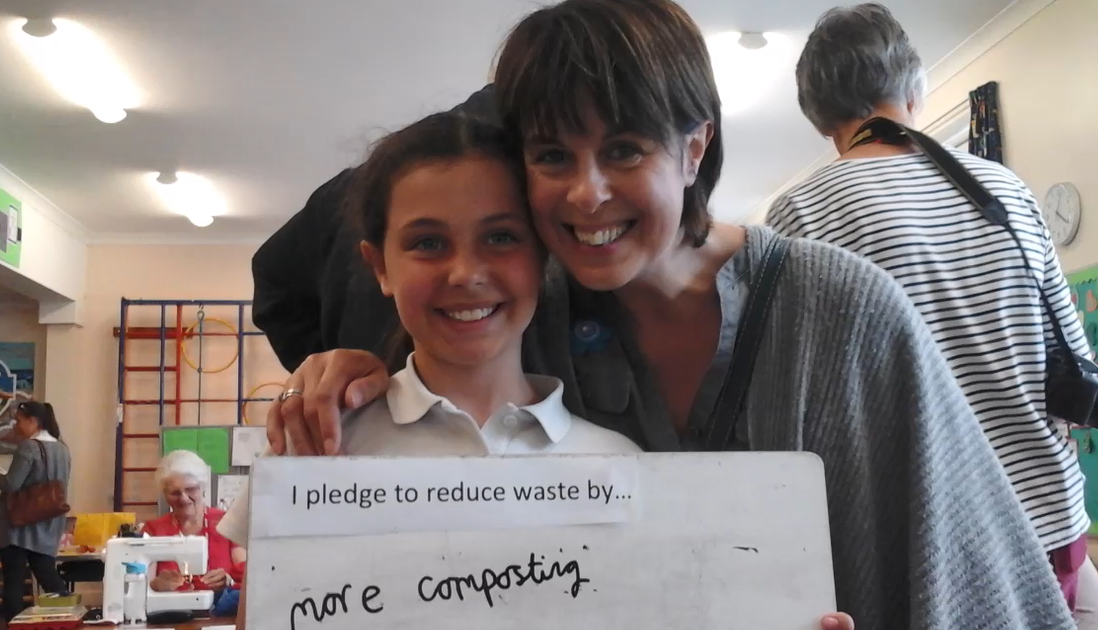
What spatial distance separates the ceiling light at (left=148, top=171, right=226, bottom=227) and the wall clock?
4.51 metres

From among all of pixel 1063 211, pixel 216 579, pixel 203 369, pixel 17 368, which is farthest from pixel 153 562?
pixel 17 368

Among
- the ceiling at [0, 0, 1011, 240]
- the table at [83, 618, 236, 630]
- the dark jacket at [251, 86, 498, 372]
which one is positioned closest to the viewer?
the dark jacket at [251, 86, 498, 372]

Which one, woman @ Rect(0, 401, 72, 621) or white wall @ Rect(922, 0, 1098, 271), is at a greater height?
white wall @ Rect(922, 0, 1098, 271)

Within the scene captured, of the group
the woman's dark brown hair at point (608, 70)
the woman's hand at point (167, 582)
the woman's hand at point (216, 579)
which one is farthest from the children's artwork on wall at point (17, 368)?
the woman's dark brown hair at point (608, 70)

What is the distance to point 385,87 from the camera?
13.7ft

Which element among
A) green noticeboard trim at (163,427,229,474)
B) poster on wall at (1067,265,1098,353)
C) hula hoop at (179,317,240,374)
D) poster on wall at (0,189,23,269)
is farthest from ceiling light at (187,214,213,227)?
poster on wall at (1067,265,1098,353)

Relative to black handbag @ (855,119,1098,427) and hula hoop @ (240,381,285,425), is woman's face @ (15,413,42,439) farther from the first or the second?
black handbag @ (855,119,1098,427)

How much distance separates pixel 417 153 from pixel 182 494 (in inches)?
127

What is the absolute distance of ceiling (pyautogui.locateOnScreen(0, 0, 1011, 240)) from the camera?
11.3 feet

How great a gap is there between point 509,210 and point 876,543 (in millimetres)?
516

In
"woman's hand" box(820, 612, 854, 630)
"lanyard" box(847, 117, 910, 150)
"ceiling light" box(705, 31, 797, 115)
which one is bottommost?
"woman's hand" box(820, 612, 854, 630)

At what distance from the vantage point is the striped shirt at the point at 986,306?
1.28m

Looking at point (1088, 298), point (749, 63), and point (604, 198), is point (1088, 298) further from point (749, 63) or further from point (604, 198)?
point (604, 198)

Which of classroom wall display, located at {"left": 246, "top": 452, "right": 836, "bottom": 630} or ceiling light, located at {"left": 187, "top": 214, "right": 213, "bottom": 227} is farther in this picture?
ceiling light, located at {"left": 187, "top": 214, "right": 213, "bottom": 227}
